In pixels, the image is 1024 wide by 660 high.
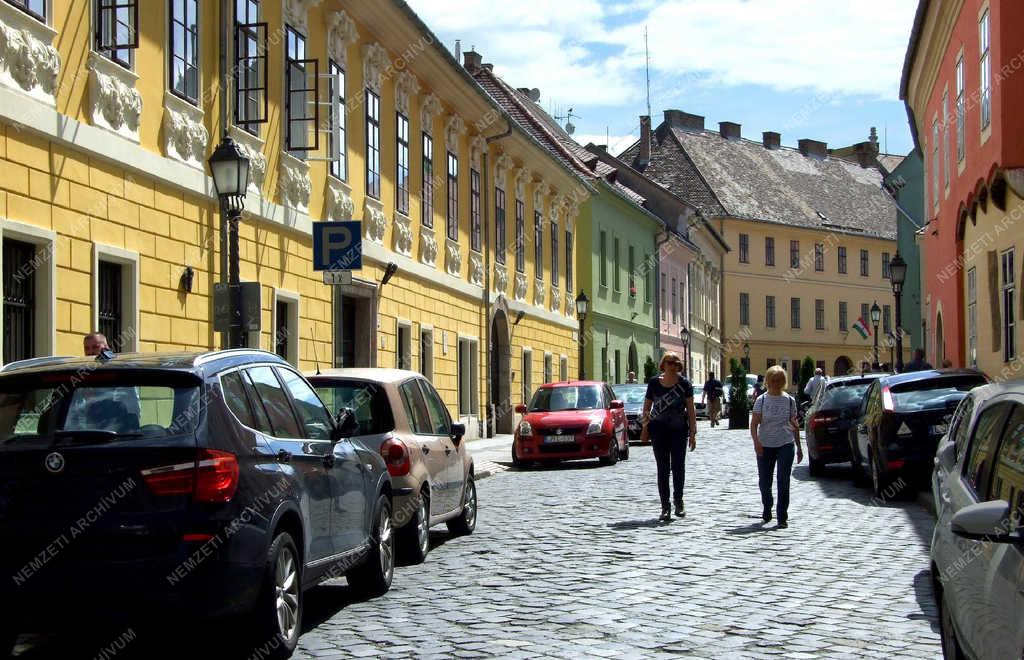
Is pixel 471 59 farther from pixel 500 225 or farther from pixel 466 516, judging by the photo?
pixel 466 516

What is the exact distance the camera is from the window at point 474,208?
1265 inches

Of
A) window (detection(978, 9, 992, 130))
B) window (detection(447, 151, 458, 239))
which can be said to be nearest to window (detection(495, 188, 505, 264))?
window (detection(447, 151, 458, 239))

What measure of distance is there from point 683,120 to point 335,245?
71646 millimetres

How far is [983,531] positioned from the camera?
15.1ft

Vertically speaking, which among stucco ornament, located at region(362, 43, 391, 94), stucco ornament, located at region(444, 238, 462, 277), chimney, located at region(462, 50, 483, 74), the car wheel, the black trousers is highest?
chimney, located at region(462, 50, 483, 74)

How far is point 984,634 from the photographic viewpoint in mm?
5066

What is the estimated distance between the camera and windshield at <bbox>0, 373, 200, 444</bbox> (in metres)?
6.55

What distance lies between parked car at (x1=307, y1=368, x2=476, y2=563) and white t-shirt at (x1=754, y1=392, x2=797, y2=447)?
3.51 meters

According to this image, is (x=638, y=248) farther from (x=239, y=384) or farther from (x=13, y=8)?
(x=239, y=384)

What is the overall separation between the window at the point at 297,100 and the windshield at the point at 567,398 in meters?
7.44

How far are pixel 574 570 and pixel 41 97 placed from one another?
6945 millimetres

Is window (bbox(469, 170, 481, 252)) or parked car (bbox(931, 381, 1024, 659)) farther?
window (bbox(469, 170, 481, 252))

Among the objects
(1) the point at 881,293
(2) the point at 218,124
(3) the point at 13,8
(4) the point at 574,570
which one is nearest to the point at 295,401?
(4) the point at 574,570

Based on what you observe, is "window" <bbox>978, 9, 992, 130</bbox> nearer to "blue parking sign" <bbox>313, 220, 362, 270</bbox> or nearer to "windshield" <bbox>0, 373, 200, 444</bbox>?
"blue parking sign" <bbox>313, 220, 362, 270</bbox>
